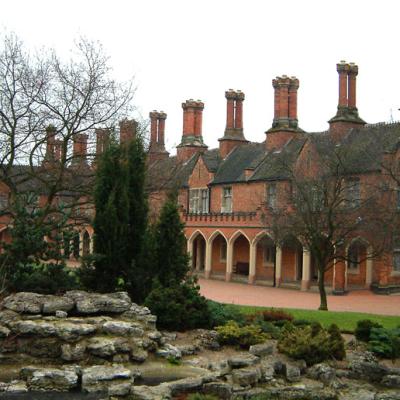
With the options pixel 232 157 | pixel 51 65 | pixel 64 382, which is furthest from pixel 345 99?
pixel 64 382

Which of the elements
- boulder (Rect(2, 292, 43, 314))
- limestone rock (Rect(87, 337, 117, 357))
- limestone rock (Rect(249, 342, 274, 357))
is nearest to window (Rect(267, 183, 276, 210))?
limestone rock (Rect(249, 342, 274, 357))

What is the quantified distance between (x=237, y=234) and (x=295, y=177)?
14433 mm

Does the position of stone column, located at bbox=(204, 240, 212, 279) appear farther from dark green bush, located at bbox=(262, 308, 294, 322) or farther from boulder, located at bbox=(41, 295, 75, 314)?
boulder, located at bbox=(41, 295, 75, 314)

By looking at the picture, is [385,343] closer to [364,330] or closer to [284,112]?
[364,330]

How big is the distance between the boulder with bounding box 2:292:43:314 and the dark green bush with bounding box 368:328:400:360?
27.7ft

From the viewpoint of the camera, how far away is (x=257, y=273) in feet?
140

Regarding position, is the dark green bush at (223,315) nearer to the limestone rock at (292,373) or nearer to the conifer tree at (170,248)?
the conifer tree at (170,248)

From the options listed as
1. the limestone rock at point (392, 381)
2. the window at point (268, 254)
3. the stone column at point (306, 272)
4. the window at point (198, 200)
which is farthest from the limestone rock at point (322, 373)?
the window at point (198, 200)

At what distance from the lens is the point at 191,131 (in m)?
53.8

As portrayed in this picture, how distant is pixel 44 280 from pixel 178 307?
3.66 m

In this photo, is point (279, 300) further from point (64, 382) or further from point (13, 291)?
point (64, 382)

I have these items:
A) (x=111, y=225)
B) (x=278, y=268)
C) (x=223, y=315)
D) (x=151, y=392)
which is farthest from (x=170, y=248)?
(x=278, y=268)

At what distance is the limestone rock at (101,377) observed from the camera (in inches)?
467

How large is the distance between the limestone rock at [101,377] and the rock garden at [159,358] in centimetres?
2
